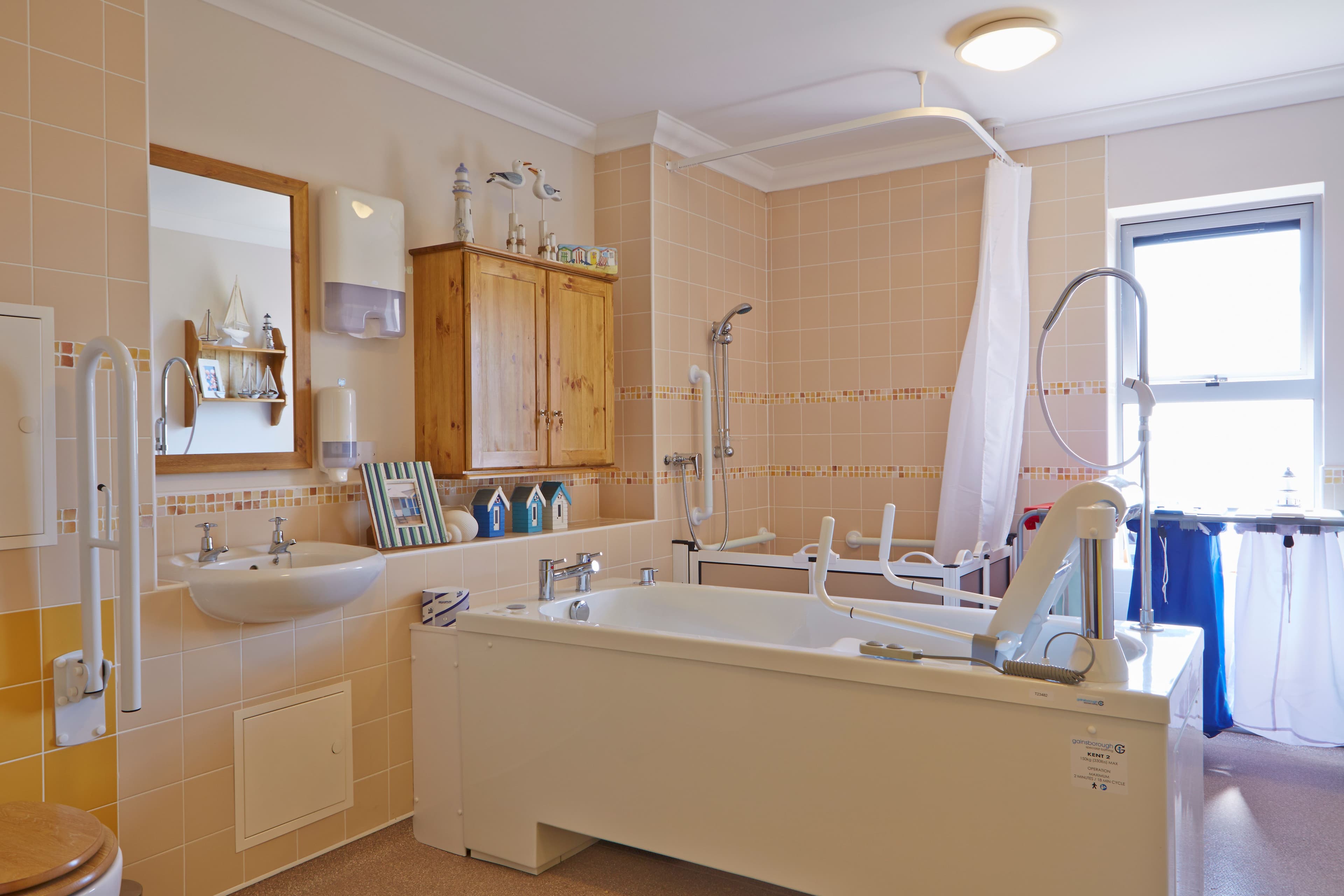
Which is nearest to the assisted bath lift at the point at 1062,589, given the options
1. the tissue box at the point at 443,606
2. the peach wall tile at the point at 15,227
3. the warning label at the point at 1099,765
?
the warning label at the point at 1099,765

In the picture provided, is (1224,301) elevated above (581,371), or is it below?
above

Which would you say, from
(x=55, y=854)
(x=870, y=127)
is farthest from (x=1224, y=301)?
(x=55, y=854)

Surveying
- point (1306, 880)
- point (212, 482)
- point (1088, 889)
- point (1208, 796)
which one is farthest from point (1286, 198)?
point (212, 482)

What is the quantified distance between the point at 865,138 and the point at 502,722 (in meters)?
2.91

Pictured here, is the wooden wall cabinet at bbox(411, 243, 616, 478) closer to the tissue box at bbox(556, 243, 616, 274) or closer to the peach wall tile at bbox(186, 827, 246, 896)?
the tissue box at bbox(556, 243, 616, 274)

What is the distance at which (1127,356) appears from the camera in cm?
398

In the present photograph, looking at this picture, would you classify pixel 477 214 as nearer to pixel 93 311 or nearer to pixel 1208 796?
pixel 93 311

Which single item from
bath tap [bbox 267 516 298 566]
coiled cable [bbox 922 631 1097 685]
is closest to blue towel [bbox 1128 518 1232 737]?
coiled cable [bbox 922 631 1097 685]

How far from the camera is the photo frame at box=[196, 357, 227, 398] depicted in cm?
255

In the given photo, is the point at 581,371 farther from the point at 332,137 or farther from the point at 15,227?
the point at 15,227

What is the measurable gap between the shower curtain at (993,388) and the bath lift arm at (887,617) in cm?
158

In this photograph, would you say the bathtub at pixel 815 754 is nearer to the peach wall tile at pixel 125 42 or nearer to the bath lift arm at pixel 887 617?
the bath lift arm at pixel 887 617

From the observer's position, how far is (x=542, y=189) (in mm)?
3539

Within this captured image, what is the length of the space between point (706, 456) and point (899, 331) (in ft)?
3.62
